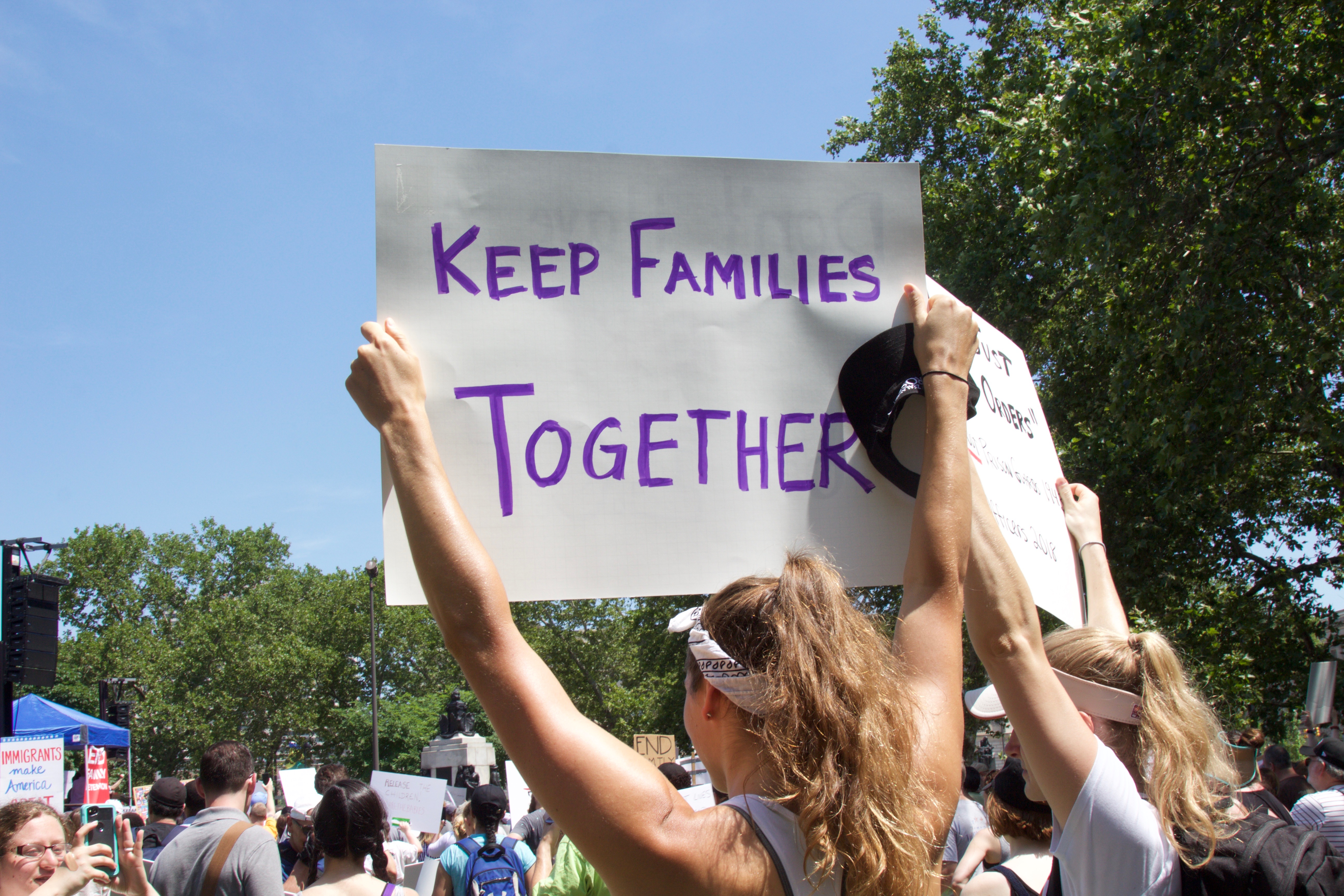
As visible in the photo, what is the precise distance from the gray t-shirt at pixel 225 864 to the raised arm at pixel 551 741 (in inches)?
118

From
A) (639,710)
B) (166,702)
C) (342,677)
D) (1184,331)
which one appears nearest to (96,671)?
(166,702)

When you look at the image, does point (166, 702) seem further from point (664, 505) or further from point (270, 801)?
point (664, 505)

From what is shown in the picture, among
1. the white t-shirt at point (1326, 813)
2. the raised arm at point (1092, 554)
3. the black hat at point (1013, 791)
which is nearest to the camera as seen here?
the raised arm at point (1092, 554)

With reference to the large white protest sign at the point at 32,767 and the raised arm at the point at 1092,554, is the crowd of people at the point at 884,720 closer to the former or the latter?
the raised arm at the point at 1092,554

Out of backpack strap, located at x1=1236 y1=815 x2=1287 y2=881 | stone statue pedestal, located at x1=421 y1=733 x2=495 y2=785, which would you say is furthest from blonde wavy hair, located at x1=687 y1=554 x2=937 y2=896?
stone statue pedestal, located at x1=421 y1=733 x2=495 y2=785

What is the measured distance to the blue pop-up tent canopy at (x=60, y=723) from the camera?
592 inches

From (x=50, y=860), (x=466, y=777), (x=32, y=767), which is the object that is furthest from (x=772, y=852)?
(x=466, y=777)

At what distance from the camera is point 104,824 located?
3.65m

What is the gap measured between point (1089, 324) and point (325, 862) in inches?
419

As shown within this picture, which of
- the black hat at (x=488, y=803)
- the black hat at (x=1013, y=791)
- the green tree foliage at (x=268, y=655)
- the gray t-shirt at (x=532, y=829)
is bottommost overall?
the green tree foliage at (x=268, y=655)

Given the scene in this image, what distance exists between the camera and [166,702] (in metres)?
46.7

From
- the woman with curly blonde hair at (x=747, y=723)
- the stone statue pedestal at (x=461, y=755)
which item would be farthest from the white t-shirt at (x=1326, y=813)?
the stone statue pedestal at (x=461, y=755)

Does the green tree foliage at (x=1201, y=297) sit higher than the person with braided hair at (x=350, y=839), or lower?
higher

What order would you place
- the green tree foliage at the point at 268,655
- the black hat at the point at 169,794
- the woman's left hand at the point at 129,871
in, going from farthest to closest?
1. the green tree foliage at the point at 268,655
2. the black hat at the point at 169,794
3. the woman's left hand at the point at 129,871
